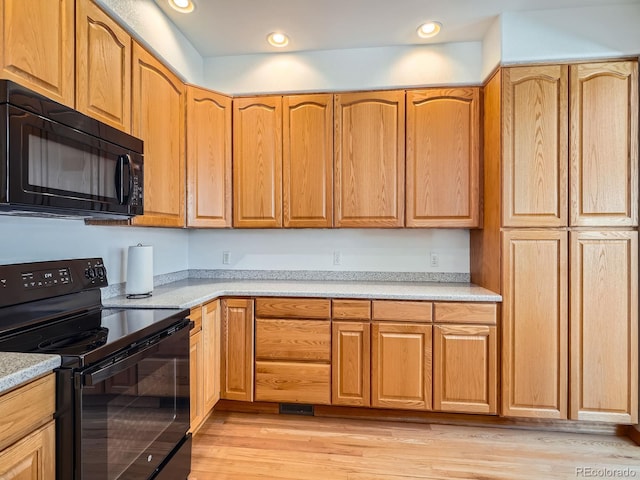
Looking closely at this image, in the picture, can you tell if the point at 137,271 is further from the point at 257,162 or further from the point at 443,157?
the point at 443,157

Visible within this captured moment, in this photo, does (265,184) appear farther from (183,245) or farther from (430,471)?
(430,471)

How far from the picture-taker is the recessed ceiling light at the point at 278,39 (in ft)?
8.27

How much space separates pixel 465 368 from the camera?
92.2 inches

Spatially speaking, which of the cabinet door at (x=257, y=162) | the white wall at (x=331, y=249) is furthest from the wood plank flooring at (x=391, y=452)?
the cabinet door at (x=257, y=162)

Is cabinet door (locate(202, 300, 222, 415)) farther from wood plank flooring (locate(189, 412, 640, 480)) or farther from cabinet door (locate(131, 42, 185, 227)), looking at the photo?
cabinet door (locate(131, 42, 185, 227))

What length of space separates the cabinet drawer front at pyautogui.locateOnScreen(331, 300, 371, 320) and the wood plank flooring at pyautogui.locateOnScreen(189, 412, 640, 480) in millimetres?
706

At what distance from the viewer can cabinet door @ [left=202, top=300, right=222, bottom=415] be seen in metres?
2.26

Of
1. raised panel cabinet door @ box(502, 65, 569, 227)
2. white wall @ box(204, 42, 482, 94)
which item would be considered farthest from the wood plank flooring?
white wall @ box(204, 42, 482, 94)

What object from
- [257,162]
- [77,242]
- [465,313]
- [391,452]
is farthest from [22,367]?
[465,313]

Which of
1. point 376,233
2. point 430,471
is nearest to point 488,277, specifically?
point 376,233

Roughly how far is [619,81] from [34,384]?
309cm

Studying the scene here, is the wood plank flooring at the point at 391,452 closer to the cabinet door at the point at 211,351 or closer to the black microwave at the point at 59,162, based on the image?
the cabinet door at the point at 211,351

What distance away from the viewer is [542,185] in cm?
227

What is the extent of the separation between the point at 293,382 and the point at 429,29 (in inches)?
97.5
